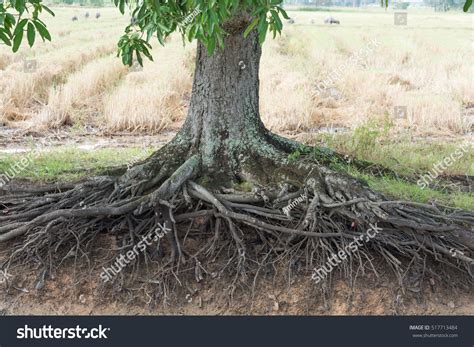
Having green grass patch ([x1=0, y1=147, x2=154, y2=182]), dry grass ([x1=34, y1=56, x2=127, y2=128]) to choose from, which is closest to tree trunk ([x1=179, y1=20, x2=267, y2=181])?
green grass patch ([x1=0, y1=147, x2=154, y2=182])

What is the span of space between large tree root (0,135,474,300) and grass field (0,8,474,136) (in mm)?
4301

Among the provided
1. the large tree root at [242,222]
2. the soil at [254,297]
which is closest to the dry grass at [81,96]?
the large tree root at [242,222]

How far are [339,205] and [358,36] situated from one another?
56.8 feet

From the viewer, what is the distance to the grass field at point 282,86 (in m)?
10.5

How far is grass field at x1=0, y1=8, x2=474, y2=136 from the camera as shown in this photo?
10.5m

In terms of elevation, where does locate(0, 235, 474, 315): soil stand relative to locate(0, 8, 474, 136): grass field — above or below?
below

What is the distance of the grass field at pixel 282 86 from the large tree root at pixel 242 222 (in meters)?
4.30

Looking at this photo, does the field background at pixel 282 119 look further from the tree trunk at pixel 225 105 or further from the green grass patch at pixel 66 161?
the tree trunk at pixel 225 105

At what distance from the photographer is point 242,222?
5.69 metres

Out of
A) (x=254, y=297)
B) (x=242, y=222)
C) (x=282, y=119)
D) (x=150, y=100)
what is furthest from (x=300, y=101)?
(x=254, y=297)

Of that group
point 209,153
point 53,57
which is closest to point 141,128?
point 209,153

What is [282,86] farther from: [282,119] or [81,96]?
[81,96]

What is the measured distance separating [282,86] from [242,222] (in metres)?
6.84

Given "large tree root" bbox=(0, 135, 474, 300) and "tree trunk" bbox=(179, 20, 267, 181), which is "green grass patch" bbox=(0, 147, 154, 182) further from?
"tree trunk" bbox=(179, 20, 267, 181)
